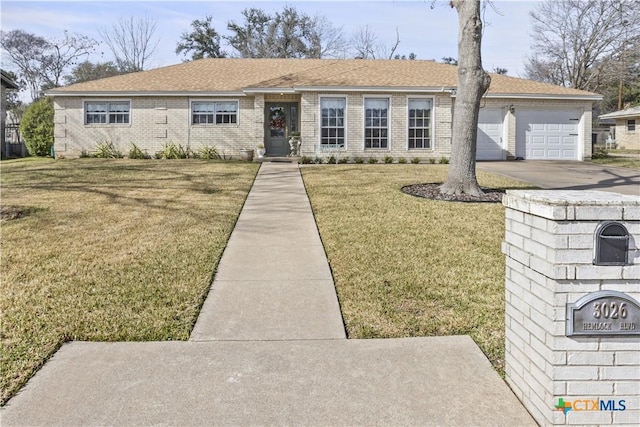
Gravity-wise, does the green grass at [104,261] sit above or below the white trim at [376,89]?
below

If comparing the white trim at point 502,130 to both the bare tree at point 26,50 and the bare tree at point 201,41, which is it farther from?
the bare tree at point 26,50

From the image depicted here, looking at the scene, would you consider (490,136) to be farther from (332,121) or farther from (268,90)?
(268,90)

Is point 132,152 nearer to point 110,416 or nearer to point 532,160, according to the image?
point 532,160

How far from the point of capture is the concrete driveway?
1271cm

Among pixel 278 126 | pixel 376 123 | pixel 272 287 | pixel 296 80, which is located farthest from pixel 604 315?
pixel 278 126

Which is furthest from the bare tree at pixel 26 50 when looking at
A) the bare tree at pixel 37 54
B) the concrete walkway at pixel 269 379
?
the concrete walkway at pixel 269 379

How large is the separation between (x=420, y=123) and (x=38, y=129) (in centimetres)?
1763

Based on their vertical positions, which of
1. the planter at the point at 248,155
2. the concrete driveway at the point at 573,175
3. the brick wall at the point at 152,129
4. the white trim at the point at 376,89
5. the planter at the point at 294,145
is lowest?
the concrete driveway at the point at 573,175

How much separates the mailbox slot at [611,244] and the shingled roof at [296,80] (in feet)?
55.0

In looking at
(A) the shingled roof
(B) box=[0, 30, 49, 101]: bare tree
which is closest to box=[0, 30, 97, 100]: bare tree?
(B) box=[0, 30, 49, 101]: bare tree

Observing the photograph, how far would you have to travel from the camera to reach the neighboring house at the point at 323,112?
61.9 ft

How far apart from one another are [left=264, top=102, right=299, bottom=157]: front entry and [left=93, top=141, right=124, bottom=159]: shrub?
6.20 m

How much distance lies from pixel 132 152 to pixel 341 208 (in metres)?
13.8

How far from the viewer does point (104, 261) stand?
18.6ft
